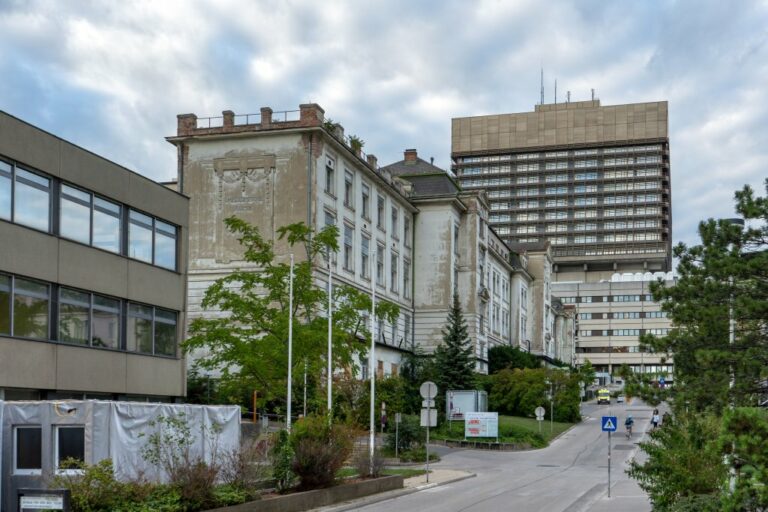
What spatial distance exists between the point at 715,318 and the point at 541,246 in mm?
92540

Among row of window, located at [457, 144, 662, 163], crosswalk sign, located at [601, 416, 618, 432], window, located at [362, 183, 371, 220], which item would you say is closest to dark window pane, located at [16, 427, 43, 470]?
crosswalk sign, located at [601, 416, 618, 432]

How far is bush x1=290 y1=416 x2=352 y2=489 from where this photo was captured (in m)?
24.2

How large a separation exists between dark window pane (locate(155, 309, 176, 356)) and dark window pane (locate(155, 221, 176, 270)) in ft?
5.54

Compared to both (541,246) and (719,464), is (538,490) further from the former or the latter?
(541,246)

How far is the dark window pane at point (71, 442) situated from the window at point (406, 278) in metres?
55.8

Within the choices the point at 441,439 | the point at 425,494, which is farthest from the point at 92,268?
the point at 441,439

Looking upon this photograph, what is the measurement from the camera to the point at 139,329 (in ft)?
108

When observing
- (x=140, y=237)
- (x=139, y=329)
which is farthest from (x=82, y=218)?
(x=139, y=329)

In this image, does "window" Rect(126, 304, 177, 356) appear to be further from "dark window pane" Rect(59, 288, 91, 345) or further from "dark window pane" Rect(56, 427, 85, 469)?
"dark window pane" Rect(56, 427, 85, 469)

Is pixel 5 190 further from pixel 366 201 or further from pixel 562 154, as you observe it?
pixel 562 154

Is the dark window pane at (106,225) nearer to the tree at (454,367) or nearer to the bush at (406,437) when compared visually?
the bush at (406,437)

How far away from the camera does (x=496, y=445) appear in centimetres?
5462

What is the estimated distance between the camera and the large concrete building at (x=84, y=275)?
87.7ft

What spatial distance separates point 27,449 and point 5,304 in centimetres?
828
